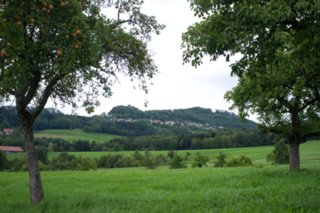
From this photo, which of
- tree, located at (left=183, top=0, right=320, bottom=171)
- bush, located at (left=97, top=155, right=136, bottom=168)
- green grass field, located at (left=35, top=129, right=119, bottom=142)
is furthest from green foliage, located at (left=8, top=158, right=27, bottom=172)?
tree, located at (left=183, top=0, right=320, bottom=171)

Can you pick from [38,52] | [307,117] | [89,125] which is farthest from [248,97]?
[89,125]

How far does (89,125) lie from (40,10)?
133 m

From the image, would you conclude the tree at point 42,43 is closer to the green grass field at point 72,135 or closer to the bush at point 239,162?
the bush at point 239,162

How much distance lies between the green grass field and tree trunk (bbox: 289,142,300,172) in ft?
325

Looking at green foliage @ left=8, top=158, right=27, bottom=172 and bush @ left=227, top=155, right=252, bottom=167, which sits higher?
bush @ left=227, top=155, right=252, bottom=167

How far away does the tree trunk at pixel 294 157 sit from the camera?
29453 mm

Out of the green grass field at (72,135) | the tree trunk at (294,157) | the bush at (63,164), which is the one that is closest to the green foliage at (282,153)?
the bush at (63,164)

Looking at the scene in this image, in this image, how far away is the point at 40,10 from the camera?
10367 millimetres

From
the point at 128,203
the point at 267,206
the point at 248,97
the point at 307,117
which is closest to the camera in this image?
the point at 267,206

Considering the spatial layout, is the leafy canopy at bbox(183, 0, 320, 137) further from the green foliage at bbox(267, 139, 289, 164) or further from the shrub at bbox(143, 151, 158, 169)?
the shrub at bbox(143, 151, 158, 169)

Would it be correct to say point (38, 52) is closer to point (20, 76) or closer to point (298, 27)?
point (20, 76)

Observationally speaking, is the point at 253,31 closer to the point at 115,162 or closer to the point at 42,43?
the point at 42,43

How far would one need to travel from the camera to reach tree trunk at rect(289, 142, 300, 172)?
29453mm

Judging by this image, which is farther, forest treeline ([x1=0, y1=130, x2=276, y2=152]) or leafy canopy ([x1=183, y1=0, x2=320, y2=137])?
Result: forest treeline ([x1=0, y1=130, x2=276, y2=152])
